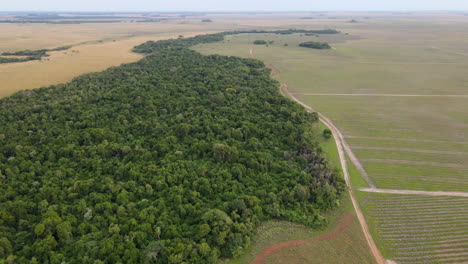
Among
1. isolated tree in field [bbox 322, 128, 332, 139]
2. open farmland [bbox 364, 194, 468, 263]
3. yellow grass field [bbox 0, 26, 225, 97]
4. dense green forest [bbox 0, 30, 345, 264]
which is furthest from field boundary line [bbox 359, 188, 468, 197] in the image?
yellow grass field [bbox 0, 26, 225, 97]

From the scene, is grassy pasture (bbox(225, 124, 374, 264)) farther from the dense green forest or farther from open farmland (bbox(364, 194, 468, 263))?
open farmland (bbox(364, 194, 468, 263))

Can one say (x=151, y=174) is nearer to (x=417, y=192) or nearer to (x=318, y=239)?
(x=318, y=239)

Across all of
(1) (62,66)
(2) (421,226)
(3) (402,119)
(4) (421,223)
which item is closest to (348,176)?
(4) (421,223)

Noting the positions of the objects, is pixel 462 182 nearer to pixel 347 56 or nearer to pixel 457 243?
pixel 457 243

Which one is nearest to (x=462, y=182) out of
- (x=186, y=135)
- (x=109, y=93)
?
(x=186, y=135)

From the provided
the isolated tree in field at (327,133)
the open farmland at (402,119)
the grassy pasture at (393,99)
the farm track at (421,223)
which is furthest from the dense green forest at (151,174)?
the grassy pasture at (393,99)

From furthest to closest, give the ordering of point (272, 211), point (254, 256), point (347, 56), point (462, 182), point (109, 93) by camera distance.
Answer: point (347, 56)
point (109, 93)
point (462, 182)
point (272, 211)
point (254, 256)
